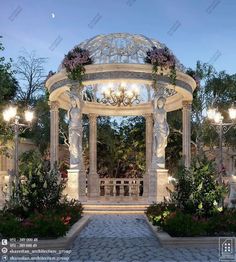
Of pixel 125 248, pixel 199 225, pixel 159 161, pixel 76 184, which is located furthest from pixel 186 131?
pixel 125 248

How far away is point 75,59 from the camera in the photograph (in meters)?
15.8

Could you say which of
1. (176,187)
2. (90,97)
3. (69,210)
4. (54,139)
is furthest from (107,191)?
(176,187)

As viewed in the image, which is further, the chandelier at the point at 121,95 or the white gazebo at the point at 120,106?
the chandelier at the point at 121,95

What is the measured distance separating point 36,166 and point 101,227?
8.18ft

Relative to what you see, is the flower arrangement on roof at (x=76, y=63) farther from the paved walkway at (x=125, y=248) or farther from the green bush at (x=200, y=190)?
the green bush at (x=200, y=190)

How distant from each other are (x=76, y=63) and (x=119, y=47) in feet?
10.3

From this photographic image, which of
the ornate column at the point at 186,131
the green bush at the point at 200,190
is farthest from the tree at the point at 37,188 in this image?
the ornate column at the point at 186,131

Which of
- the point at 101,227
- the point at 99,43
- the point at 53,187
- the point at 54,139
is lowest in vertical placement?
the point at 101,227

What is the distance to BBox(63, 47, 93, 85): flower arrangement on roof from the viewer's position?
51.7ft

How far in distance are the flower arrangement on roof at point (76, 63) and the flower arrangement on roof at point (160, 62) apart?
2.35 meters

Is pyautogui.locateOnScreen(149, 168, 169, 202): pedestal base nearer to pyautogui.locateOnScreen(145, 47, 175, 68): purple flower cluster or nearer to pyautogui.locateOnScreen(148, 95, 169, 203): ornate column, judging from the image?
pyautogui.locateOnScreen(148, 95, 169, 203): ornate column

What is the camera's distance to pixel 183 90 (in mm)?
17391

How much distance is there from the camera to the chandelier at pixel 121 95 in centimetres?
2133

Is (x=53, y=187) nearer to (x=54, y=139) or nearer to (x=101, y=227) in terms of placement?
(x=101, y=227)
